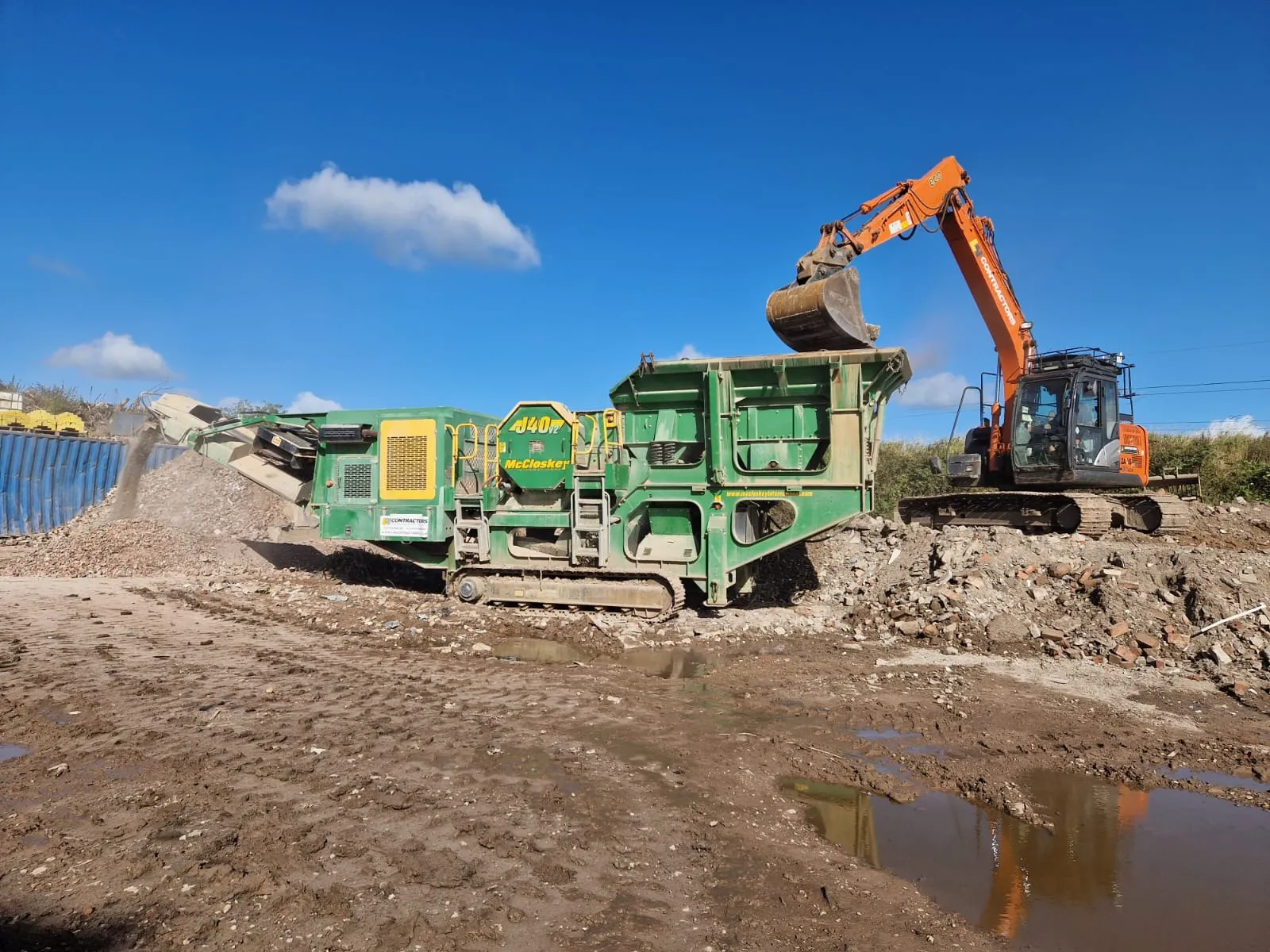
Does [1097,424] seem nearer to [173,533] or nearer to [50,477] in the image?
[173,533]

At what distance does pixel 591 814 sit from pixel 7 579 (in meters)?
11.3

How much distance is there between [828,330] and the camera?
8.99 meters

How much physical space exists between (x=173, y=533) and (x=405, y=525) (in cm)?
648

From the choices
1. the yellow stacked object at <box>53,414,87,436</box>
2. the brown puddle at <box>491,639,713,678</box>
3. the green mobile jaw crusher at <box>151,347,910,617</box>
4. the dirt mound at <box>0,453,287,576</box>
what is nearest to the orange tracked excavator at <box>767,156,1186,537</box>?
the green mobile jaw crusher at <box>151,347,910,617</box>

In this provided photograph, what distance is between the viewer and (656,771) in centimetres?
436

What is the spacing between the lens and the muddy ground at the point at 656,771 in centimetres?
289

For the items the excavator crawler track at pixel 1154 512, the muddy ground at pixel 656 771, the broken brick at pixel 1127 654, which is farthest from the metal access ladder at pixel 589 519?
the excavator crawler track at pixel 1154 512

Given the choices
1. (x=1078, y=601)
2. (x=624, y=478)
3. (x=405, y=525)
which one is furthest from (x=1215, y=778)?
(x=405, y=525)

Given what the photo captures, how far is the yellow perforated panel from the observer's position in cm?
1002

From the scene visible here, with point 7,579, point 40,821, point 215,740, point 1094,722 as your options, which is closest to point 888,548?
point 1094,722

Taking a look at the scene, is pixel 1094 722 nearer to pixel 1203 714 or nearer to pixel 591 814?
pixel 1203 714

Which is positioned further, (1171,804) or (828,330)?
(828,330)

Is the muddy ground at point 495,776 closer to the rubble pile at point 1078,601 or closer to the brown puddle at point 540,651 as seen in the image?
the brown puddle at point 540,651

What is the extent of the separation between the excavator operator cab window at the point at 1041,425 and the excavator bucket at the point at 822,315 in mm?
4188
